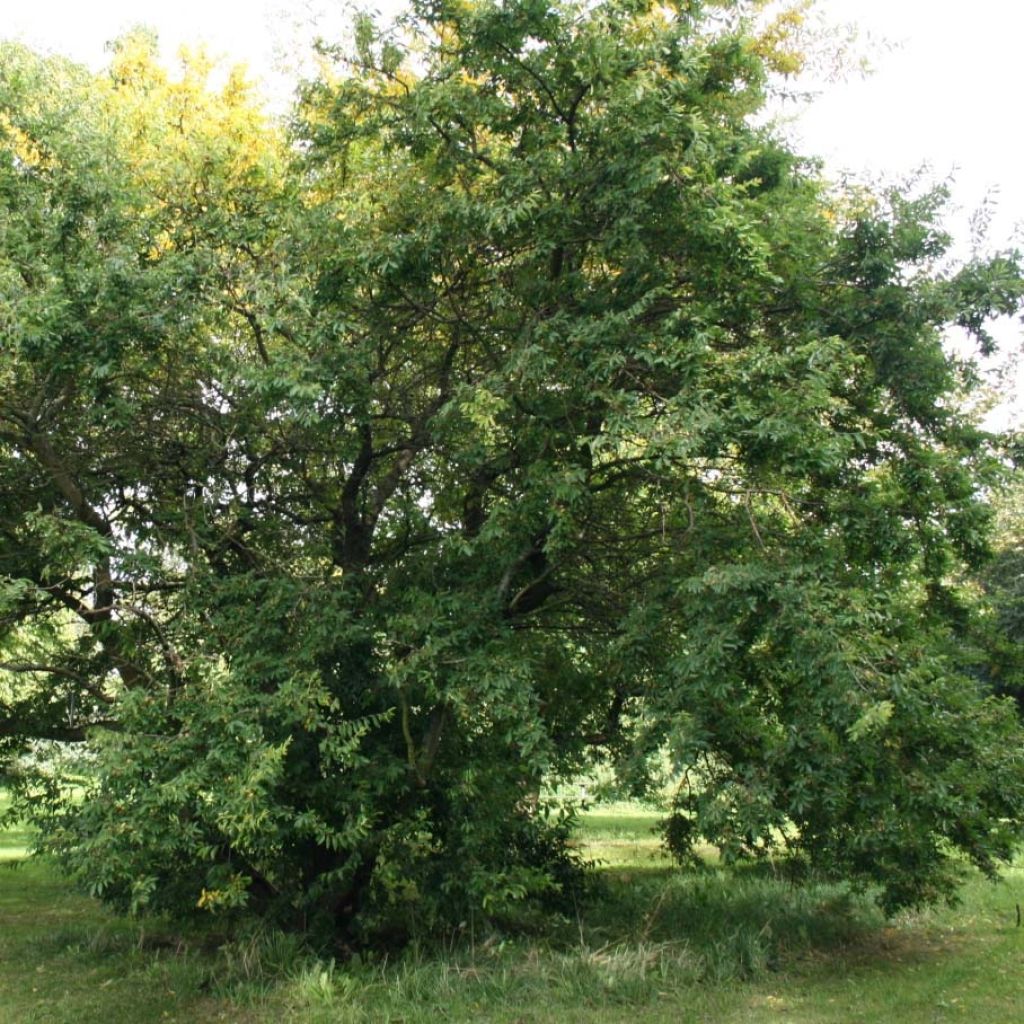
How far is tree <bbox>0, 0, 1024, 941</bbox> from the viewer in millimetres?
6355

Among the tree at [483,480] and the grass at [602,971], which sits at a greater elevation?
the tree at [483,480]

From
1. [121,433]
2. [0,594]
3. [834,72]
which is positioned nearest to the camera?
[0,594]

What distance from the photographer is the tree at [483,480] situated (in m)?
6.36

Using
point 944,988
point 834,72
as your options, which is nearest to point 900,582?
point 944,988

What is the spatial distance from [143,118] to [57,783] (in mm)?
6787

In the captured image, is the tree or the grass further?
the grass

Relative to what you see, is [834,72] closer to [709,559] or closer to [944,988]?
[709,559]

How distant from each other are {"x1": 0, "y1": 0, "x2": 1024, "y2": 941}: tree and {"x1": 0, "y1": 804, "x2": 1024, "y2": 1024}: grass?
63 centimetres

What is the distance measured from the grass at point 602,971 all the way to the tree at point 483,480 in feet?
2.06

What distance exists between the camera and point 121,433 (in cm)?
823

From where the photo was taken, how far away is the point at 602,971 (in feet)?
24.8

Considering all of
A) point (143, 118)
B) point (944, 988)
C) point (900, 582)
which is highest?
point (143, 118)

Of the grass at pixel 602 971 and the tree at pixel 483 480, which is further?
the grass at pixel 602 971

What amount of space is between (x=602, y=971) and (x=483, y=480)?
3776 millimetres
